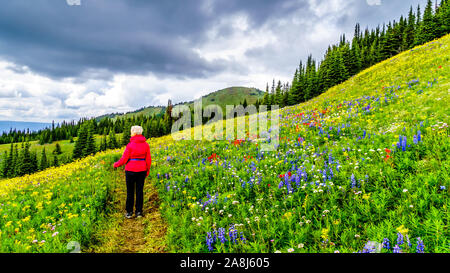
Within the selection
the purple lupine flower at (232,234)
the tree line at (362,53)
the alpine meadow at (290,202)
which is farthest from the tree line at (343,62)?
the purple lupine flower at (232,234)

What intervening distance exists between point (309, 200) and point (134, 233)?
15.8ft

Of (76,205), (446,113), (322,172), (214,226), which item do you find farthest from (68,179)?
(446,113)

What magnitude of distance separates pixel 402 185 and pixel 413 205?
0.69m

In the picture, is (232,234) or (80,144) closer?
(232,234)

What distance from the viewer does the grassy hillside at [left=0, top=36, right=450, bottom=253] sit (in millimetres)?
3402

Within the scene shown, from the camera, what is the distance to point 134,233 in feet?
18.7

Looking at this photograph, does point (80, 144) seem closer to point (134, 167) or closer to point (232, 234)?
point (134, 167)

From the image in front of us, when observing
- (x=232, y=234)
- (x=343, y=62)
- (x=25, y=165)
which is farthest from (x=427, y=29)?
(x=25, y=165)

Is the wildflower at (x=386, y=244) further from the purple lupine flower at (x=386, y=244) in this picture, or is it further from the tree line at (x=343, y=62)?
the tree line at (x=343, y=62)

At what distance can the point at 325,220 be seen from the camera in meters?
Answer: 3.90

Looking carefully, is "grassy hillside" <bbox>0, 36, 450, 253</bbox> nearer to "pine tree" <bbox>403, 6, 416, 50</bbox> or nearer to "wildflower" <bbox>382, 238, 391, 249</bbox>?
"wildflower" <bbox>382, 238, 391, 249</bbox>

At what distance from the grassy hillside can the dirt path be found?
274mm

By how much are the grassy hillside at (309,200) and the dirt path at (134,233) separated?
27 centimetres
